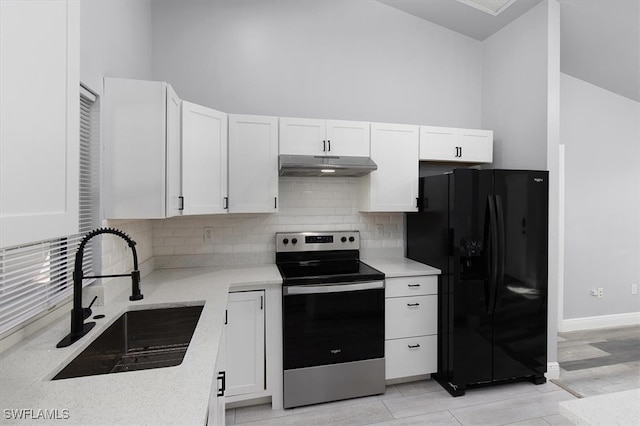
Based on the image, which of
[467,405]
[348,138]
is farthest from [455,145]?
[467,405]

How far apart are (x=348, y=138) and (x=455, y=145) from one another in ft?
3.57

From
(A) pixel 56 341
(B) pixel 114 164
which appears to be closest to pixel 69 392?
(A) pixel 56 341

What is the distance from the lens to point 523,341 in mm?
2531

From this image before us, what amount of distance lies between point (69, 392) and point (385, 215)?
2701mm

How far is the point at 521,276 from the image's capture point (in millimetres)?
2516

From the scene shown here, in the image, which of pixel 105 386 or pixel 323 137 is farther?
pixel 323 137

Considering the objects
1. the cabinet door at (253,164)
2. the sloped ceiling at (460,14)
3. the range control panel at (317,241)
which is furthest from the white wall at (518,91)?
the cabinet door at (253,164)

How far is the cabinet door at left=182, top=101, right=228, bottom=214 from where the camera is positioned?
2.15m

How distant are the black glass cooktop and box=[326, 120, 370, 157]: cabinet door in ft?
3.27

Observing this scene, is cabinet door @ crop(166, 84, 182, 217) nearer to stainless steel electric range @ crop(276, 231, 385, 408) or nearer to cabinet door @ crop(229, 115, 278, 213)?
cabinet door @ crop(229, 115, 278, 213)

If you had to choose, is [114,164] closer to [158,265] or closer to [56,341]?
[56,341]

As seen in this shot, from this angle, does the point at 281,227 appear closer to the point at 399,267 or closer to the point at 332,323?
the point at 332,323

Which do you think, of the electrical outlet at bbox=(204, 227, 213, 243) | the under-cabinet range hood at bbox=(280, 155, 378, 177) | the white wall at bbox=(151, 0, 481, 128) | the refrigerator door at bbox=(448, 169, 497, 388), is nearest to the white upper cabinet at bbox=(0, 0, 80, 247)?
the under-cabinet range hood at bbox=(280, 155, 378, 177)

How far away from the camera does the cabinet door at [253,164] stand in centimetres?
251
